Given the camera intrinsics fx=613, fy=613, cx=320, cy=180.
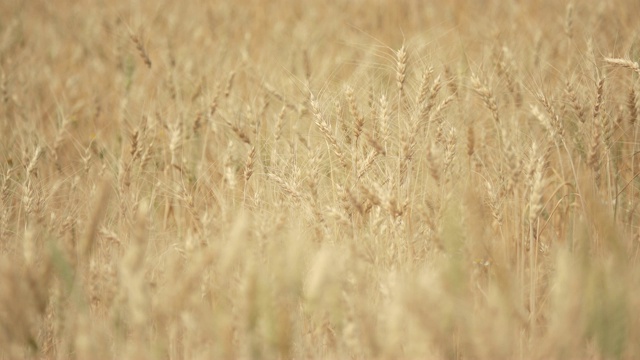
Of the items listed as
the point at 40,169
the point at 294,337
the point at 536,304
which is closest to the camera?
the point at 294,337

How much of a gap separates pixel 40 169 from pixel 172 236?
810mm

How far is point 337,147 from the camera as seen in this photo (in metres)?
1.86

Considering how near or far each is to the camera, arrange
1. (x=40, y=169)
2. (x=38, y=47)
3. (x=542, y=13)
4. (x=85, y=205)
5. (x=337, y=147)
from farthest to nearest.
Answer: (x=38, y=47), (x=542, y=13), (x=40, y=169), (x=85, y=205), (x=337, y=147)

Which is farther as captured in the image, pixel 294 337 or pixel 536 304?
pixel 536 304

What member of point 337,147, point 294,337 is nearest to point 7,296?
point 294,337

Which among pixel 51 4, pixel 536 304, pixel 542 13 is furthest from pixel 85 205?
pixel 51 4

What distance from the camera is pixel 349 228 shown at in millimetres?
1688

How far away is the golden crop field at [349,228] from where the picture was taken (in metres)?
1.25

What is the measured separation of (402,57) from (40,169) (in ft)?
5.63

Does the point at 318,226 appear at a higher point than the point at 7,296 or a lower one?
higher

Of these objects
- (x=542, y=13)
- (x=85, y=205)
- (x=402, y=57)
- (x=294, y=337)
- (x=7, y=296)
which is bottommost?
(x=85, y=205)

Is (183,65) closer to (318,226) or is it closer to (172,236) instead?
(172,236)

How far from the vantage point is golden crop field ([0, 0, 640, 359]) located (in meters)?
1.25

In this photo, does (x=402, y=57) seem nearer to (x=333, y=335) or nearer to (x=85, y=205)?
(x=333, y=335)
